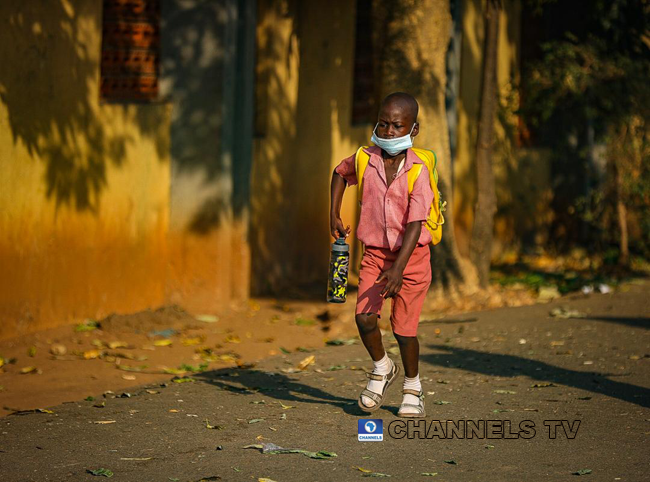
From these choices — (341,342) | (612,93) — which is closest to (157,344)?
(341,342)

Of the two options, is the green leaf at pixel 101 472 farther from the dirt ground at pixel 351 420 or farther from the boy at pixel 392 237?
the boy at pixel 392 237

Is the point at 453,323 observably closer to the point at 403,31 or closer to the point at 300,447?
the point at 403,31

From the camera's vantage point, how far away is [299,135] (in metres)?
12.0

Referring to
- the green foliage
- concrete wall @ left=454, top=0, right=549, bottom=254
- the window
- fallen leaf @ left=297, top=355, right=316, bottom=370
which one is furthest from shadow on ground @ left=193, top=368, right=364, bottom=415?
concrete wall @ left=454, top=0, right=549, bottom=254

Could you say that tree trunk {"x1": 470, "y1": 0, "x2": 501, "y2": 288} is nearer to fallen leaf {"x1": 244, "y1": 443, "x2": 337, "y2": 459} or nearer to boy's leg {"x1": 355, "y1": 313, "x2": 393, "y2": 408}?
boy's leg {"x1": 355, "y1": 313, "x2": 393, "y2": 408}

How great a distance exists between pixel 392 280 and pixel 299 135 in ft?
21.8

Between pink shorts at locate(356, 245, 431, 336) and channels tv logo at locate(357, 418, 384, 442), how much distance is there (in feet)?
1.68

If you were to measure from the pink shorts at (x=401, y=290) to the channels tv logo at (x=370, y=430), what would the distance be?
51 centimetres

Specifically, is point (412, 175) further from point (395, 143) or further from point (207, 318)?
point (207, 318)

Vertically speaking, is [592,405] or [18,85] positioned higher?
[18,85]

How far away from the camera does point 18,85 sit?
7.93 metres

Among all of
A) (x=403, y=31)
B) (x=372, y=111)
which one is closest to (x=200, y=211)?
(x=403, y=31)

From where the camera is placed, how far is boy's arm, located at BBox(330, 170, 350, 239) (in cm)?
567

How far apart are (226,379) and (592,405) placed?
2432 mm
